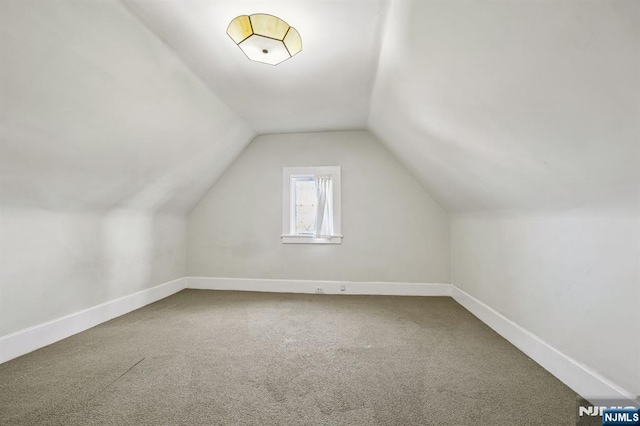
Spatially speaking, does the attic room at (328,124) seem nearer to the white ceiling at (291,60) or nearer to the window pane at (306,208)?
the white ceiling at (291,60)

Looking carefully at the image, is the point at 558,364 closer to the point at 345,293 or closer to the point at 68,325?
the point at 345,293

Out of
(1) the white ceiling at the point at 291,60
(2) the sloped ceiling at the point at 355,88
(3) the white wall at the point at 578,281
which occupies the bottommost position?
(3) the white wall at the point at 578,281

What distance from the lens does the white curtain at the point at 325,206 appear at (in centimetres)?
416

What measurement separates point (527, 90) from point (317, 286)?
337 centimetres

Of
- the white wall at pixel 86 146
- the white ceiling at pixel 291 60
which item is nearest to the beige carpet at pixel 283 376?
the white wall at pixel 86 146

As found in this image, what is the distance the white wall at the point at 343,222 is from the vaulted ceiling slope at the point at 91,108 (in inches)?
44.4

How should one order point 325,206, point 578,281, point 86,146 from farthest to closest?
point 325,206 < point 86,146 < point 578,281

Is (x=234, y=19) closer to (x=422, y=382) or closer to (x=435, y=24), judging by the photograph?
(x=435, y=24)

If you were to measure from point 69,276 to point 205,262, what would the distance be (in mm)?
1869

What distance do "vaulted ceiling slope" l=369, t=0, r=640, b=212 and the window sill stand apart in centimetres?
208

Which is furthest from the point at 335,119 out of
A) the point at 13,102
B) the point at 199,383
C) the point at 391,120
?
the point at 199,383

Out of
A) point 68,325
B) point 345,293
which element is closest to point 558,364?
point 345,293

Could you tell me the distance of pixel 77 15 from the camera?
1555mm

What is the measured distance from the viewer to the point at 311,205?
14.2 ft
